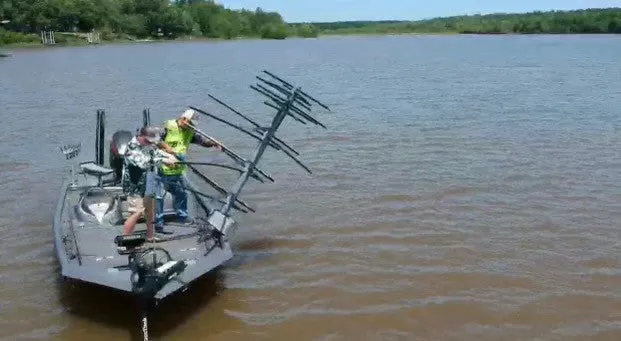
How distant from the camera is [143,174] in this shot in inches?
409

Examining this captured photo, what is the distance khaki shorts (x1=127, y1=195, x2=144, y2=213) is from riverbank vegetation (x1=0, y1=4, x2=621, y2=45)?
79749mm

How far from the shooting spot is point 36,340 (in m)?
8.83

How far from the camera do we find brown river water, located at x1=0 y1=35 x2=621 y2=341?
9203mm

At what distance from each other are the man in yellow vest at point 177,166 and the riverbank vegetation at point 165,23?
262ft

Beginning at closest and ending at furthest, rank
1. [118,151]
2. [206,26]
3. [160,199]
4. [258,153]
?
[160,199] → [258,153] → [118,151] → [206,26]

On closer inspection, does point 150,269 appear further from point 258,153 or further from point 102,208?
point 258,153

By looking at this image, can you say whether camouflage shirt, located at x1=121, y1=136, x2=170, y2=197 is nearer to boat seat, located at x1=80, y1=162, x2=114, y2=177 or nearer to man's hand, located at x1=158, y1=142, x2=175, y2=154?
man's hand, located at x1=158, y1=142, x2=175, y2=154

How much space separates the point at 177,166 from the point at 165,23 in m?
110

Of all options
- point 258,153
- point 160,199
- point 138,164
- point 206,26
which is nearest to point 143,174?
point 138,164

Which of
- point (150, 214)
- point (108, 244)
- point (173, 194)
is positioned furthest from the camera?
point (173, 194)

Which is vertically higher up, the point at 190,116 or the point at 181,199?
the point at 190,116

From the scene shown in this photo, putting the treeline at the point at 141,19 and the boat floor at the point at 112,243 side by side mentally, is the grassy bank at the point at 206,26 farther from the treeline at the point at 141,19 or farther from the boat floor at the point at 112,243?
the boat floor at the point at 112,243

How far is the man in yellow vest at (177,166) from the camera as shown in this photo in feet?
33.7

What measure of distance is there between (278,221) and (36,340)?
529 cm
